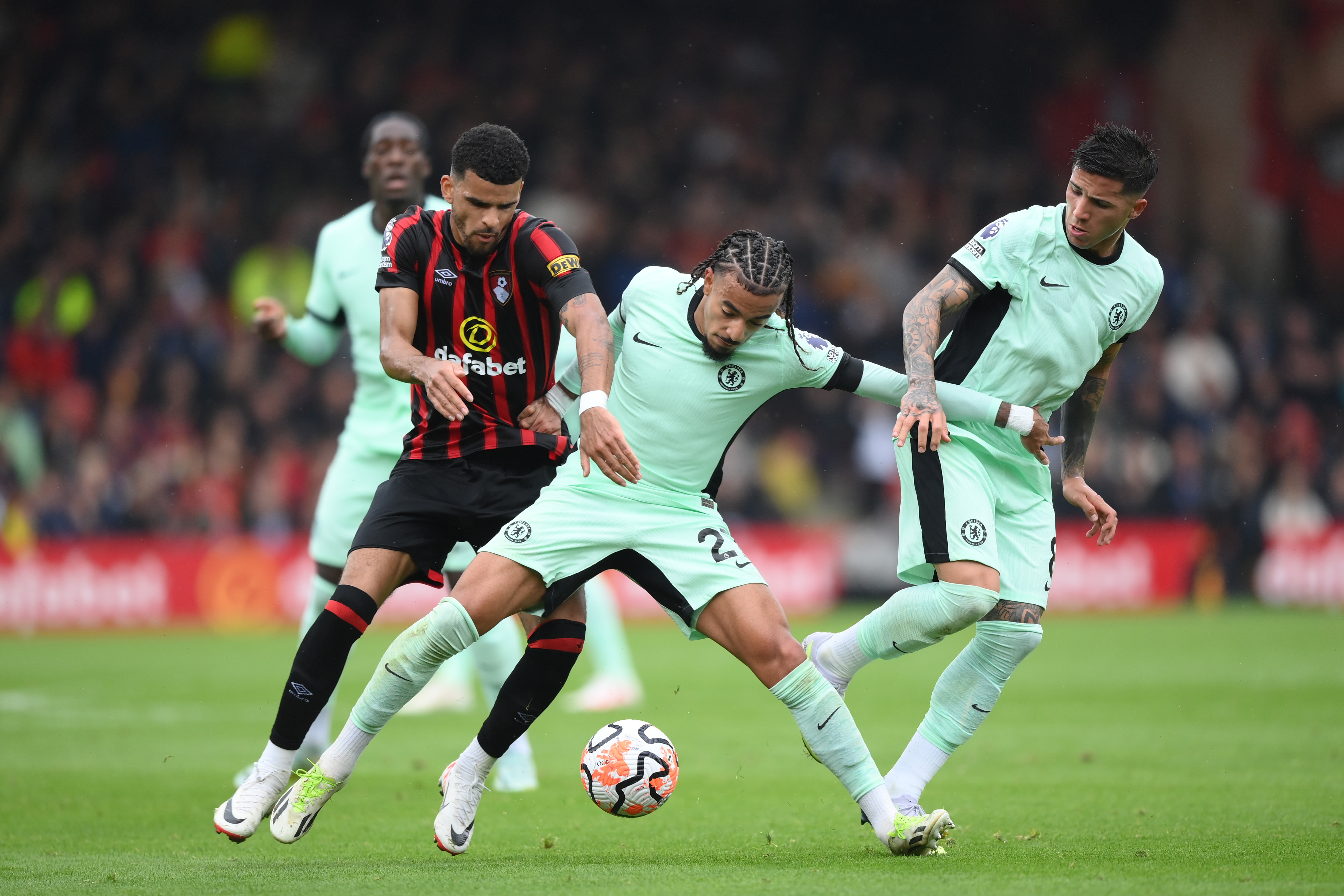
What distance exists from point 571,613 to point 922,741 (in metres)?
1.42

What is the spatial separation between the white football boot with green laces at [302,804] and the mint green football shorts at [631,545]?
0.96 metres

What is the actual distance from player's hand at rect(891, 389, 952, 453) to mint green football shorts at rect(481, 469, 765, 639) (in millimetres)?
702

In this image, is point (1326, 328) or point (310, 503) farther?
point (1326, 328)

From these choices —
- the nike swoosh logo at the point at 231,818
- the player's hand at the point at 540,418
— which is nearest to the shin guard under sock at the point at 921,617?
the player's hand at the point at 540,418

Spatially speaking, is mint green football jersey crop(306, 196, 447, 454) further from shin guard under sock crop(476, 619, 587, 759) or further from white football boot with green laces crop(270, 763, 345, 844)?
white football boot with green laces crop(270, 763, 345, 844)

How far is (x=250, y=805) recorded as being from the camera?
17.4 ft

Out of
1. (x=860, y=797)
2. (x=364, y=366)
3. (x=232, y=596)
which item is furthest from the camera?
(x=232, y=596)

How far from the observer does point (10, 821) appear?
6316 mm

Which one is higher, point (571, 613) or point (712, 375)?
point (712, 375)

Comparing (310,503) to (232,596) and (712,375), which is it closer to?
(232,596)

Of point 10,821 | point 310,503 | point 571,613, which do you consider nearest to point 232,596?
point 310,503

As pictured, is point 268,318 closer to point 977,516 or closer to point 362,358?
point 362,358

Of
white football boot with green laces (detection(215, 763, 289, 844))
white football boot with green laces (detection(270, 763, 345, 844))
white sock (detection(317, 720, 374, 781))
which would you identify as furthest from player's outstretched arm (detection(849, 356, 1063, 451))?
white football boot with green laces (detection(215, 763, 289, 844))

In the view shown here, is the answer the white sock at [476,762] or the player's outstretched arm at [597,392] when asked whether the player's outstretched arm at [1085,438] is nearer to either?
the player's outstretched arm at [597,392]
